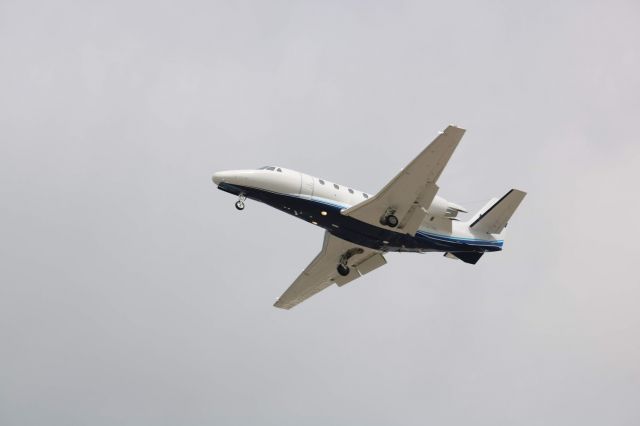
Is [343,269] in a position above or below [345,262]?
below

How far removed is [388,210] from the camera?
42500 mm

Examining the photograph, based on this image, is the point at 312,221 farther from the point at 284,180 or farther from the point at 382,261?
the point at 382,261

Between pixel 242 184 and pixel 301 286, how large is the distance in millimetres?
9645

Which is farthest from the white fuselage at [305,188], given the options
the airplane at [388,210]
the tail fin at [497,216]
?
the tail fin at [497,216]

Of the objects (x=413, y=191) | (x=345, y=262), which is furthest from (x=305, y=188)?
(x=345, y=262)

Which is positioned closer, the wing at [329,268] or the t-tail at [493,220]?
the t-tail at [493,220]

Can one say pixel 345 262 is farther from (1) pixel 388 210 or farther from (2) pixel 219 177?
(2) pixel 219 177

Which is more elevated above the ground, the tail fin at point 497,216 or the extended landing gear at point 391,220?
the tail fin at point 497,216

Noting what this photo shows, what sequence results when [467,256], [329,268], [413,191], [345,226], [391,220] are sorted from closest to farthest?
[413,191] < [391,220] < [345,226] < [467,256] < [329,268]

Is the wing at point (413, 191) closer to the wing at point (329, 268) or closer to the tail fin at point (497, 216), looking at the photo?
the wing at point (329, 268)

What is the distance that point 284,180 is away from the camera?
43.0m

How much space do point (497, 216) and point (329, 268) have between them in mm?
9335

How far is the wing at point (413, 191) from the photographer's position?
3922cm

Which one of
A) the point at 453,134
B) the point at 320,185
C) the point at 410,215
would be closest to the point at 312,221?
the point at 320,185
